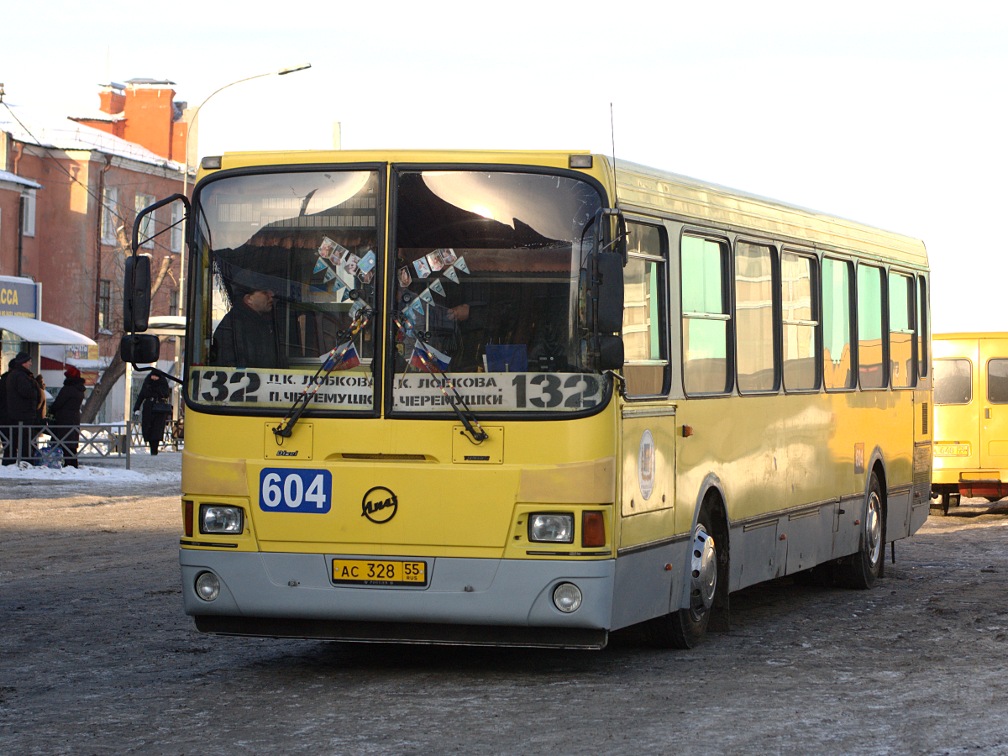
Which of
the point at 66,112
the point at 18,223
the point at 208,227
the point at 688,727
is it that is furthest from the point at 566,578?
the point at 66,112

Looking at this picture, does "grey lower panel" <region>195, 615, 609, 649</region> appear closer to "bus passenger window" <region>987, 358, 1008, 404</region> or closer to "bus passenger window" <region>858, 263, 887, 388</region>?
"bus passenger window" <region>858, 263, 887, 388</region>

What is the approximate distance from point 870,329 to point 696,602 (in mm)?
5114

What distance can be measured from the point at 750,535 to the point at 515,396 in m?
3.26

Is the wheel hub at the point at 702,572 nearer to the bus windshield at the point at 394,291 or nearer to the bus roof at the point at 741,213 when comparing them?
the bus roof at the point at 741,213

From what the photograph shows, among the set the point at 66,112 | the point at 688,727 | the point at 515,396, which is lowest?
the point at 688,727

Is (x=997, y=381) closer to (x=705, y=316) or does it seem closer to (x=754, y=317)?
(x=754, y=317)

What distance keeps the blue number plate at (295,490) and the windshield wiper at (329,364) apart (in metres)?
0.21

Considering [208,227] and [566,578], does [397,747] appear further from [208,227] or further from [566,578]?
[208,227]

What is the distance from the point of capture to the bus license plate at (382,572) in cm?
983

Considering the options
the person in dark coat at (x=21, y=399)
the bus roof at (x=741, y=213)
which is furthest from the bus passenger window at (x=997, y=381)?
the person in dark coat at (x=21, y=399)

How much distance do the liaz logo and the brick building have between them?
48265mm

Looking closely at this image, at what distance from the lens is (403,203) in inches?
394

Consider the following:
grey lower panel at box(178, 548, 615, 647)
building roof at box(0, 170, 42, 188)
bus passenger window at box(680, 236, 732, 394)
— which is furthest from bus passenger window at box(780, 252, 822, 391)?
building roof at box(0, 170, 42, 188)

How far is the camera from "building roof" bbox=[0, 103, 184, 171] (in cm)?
6134
